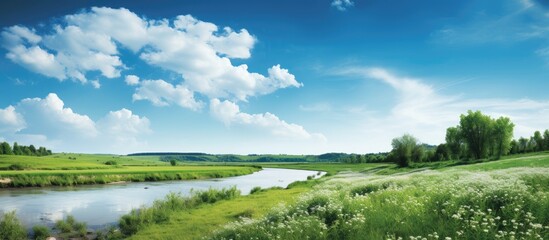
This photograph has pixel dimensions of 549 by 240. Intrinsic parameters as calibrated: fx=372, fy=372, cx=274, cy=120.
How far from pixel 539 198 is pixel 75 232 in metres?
26.3

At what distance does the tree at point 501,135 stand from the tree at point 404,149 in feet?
A: 65.9

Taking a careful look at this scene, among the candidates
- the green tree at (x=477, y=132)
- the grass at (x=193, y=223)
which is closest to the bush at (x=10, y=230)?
the grass at (x=193, y=223)

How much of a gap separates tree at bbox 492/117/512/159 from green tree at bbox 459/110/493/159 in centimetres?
124

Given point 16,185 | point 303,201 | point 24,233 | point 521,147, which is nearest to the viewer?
point 303,201

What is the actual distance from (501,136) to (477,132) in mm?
4655

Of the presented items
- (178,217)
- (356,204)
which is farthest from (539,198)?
(178,217)

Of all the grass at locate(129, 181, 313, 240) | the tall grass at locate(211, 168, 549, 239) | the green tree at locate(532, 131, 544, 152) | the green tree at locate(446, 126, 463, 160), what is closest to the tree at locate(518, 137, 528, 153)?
the green tree at locate(532, 131, 544, 152)

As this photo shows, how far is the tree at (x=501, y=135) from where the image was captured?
7638 cm

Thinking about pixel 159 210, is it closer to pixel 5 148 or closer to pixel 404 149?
pixel 404 149

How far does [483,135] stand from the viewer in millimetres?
76375

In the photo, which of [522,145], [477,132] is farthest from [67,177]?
[522,145]

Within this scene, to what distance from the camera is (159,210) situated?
28875 millimetres

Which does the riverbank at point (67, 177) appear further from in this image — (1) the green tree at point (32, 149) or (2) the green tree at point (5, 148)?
(1) the green tree at point (32, 149)

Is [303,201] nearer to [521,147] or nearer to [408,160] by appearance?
[408,160]
